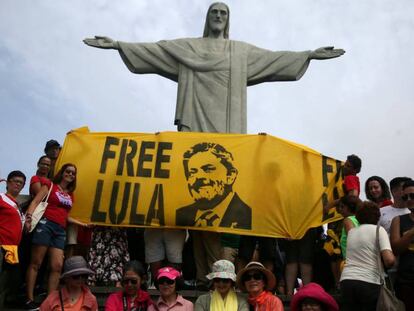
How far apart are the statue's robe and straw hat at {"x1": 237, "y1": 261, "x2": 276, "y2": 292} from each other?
5431 mm

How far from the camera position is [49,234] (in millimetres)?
7582

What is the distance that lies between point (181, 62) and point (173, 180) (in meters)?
3.62

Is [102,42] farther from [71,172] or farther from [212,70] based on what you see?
[71,172]

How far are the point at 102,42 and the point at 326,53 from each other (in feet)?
14.6

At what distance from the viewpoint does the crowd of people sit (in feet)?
20.1

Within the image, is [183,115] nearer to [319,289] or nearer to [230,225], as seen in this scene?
[230,225]

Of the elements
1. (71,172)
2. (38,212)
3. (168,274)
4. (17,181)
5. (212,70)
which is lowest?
(168,274)

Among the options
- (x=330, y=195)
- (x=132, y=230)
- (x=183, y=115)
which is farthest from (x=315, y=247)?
(x=183, y=115)

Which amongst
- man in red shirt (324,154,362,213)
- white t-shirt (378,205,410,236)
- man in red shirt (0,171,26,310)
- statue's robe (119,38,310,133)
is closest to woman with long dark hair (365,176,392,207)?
man in red shirt (324,154,362,213)

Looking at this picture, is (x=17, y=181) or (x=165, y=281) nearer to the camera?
(x=165, y=281)

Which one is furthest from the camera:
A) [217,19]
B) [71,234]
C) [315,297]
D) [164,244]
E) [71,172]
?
[217,19]

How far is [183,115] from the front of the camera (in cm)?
1175

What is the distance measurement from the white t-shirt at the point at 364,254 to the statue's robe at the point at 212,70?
5.61 meters

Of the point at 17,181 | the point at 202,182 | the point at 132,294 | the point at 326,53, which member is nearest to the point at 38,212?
the point at 17,181
